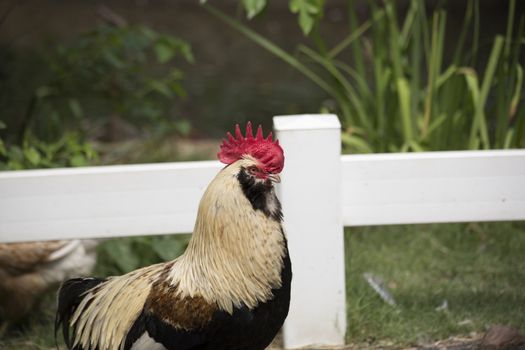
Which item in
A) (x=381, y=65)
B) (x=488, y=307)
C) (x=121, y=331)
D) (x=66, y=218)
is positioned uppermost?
(x=381, y=65)

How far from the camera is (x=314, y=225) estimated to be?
374cm

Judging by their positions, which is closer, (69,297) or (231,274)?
(231,274)

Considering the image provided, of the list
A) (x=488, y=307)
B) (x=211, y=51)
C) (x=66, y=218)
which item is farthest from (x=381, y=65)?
(x=211, y=51)

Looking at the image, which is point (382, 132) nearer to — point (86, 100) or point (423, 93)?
point (423, 93)

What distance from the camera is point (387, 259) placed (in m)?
5.01

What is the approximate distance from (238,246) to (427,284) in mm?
1989

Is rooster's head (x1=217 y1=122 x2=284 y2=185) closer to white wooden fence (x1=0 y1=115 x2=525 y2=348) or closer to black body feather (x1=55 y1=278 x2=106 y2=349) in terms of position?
white wooden fence (x1=0 y1=115 x2=525 y2=348)

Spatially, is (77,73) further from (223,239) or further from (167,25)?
(167,25)

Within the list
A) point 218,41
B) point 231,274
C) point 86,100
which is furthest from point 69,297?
point 218,41

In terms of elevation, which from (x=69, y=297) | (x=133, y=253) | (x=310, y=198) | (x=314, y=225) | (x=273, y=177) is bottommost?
(x=133, y=253)

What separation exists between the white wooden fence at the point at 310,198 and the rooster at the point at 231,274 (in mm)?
683

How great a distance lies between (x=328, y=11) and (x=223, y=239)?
383 inches

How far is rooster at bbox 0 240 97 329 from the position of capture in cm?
419

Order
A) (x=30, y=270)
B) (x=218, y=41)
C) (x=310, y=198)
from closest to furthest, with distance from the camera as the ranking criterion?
(x=310, y=198) → (x=30, y=270) → (x=218, y=41)
